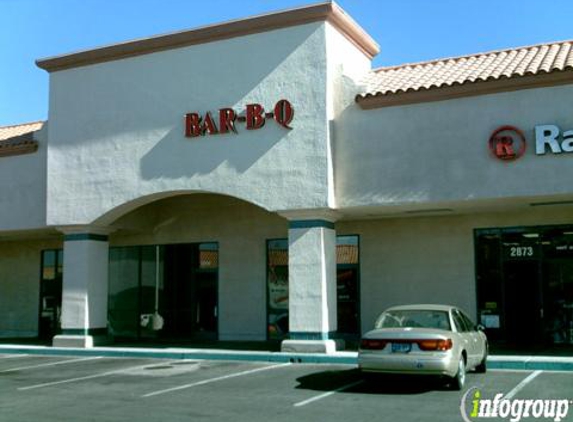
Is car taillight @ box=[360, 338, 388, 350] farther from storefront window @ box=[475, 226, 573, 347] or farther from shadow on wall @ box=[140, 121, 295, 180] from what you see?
storefront window @ box=[475, 226, 573, 347]

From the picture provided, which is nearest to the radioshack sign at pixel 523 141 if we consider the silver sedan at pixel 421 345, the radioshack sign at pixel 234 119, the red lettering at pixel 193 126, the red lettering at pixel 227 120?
the silver sedan at pixel 421 345

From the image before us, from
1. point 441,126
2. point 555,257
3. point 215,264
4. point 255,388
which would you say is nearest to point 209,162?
point 215,264

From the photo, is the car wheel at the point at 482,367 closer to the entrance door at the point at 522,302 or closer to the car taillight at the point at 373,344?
the car taillight at the point at 373,344

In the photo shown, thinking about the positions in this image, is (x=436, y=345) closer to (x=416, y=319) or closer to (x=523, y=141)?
(x=416, y=319)

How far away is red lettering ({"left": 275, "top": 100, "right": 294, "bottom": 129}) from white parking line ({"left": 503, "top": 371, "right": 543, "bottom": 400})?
8203 millimetres

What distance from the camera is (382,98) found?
1773cm

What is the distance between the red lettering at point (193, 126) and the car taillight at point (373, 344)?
28.9ft

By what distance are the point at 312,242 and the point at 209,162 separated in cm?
351

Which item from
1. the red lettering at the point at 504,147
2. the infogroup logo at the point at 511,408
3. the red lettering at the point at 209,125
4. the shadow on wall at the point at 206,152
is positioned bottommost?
the infogroup logo at the point at 511,408

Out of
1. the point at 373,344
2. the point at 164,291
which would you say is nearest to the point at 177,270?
the point at 164,291

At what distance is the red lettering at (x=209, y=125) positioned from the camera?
19188mm

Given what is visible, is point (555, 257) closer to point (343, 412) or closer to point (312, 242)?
point (312, 242)

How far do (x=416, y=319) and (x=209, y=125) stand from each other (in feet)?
28.2

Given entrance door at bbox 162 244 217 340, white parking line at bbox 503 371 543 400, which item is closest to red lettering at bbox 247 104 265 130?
entrance door at bbox 162 244 217 340
